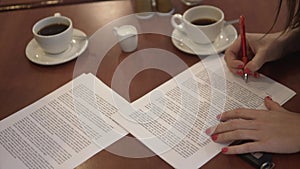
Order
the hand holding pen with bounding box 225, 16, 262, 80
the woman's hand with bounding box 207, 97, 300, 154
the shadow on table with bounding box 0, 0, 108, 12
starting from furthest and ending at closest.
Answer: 1. the shadow on table with bounding box 0, 0, 108, 12
2. the hand holding pen with bounding box 225, 16, 262, 80
3. the woman's hand with bounding box 207, 97, 300, 154

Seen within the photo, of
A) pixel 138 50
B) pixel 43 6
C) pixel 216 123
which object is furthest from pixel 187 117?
pixel 43 6

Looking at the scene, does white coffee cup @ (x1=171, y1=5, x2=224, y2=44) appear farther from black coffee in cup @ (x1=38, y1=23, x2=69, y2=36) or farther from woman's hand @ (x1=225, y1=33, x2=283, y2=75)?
black coffee in cup @ (x1=38, y1=23, x2=69, y2=36)

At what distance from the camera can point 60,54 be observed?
111 cm

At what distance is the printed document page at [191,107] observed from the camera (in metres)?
0.84

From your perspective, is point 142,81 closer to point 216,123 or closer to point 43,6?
point 216,123

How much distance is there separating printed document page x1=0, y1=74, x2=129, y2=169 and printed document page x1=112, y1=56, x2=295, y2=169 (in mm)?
50

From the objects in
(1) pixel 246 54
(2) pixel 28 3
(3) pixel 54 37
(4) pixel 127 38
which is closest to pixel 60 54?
(3) pixel 54 37

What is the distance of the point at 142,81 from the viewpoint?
3.32ft

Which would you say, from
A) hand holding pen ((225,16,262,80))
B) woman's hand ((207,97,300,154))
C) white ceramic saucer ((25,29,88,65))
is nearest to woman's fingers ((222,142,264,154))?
woman's hand ((207,97,300,154))

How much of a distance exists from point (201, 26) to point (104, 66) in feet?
0.85

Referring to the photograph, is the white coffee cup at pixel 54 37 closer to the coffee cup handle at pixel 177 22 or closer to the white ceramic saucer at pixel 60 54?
the white ceramic saucer at pixel 60 54

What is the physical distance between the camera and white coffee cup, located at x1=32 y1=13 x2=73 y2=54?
1063mm

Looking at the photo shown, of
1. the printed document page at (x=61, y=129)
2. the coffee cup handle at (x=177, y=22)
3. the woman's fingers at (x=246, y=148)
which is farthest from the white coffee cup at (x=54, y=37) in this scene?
the woman's fingers at (x=246, y=148)

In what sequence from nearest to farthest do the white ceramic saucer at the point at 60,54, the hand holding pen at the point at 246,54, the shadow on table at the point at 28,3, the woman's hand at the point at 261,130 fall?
the woman's hand at the point at 261,130 < the hand holding pen at the point at 246,54 < the white ceramic saucer at the point at 60,54 < the shadow on table at the point at 28,3
